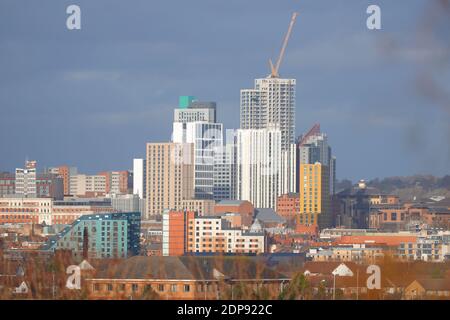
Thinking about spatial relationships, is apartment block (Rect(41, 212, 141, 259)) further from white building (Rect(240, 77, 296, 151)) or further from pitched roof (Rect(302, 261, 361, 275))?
white building (Rect(240, 77, 296, 151))

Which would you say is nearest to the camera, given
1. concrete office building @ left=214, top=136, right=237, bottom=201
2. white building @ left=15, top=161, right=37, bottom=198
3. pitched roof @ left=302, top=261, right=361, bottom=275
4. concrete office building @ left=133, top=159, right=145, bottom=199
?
pitched roof @ left=302, top=261, right=361, bottom=275

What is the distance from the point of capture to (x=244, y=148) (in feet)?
471

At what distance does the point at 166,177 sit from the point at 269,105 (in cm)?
2327

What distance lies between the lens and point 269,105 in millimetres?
153375

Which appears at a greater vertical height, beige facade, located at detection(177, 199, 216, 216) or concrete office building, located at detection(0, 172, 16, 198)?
concrete office building, located at detection(0, 172, 16, 198)

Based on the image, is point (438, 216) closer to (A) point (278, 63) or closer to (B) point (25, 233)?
(B) point (25, 233)

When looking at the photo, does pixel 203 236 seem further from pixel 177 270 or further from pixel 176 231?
pixel 177 270

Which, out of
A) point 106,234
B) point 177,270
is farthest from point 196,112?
point 177,270

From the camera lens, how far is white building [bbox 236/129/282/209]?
137 meters

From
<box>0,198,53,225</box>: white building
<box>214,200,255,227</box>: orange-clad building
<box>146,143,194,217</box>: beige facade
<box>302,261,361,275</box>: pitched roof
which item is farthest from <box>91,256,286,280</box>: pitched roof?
<box>146,143,194,217</box>: beige facade

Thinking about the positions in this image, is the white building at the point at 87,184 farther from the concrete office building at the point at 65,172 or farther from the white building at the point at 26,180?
the white building at the point at 26,180

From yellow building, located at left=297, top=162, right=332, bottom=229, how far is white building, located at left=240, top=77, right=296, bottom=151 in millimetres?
24630

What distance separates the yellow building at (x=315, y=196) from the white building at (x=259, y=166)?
983 centimetres

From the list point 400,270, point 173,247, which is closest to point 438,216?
point 173,247
